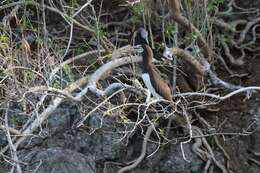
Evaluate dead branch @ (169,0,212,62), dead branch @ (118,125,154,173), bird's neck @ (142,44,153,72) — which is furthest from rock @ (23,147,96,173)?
dead branch @ (169,0,212,62)

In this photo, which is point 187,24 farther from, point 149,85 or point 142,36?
point 149,85

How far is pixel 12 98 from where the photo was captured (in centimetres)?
483

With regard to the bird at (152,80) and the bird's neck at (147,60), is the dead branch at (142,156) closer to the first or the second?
the bird at (152,80)

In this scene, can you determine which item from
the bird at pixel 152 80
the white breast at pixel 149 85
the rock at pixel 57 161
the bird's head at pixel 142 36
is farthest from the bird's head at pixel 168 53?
the rock at pixel 57 161

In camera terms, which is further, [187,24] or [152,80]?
[187,24]

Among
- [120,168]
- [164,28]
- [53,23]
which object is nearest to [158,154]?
[120,168]

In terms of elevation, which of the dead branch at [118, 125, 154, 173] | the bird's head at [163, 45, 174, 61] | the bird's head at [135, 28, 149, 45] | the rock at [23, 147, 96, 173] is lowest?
the dead branch at [118, 125, 154, 173]

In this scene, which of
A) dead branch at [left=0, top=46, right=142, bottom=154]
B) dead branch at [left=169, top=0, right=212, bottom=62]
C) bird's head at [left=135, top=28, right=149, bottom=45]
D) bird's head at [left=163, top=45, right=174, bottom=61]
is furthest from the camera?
bird's head at [left=135, top=28, right=149, bottom=45]

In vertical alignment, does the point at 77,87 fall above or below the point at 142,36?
below

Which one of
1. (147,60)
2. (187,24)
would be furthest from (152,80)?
(187,24)

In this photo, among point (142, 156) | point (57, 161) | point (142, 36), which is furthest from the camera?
point (142, 156)

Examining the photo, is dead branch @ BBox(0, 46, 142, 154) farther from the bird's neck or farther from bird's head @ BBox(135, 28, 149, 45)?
the bird's neck

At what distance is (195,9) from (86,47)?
53.1 inches

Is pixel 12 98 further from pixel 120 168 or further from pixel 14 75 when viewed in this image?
pixel 120 168
